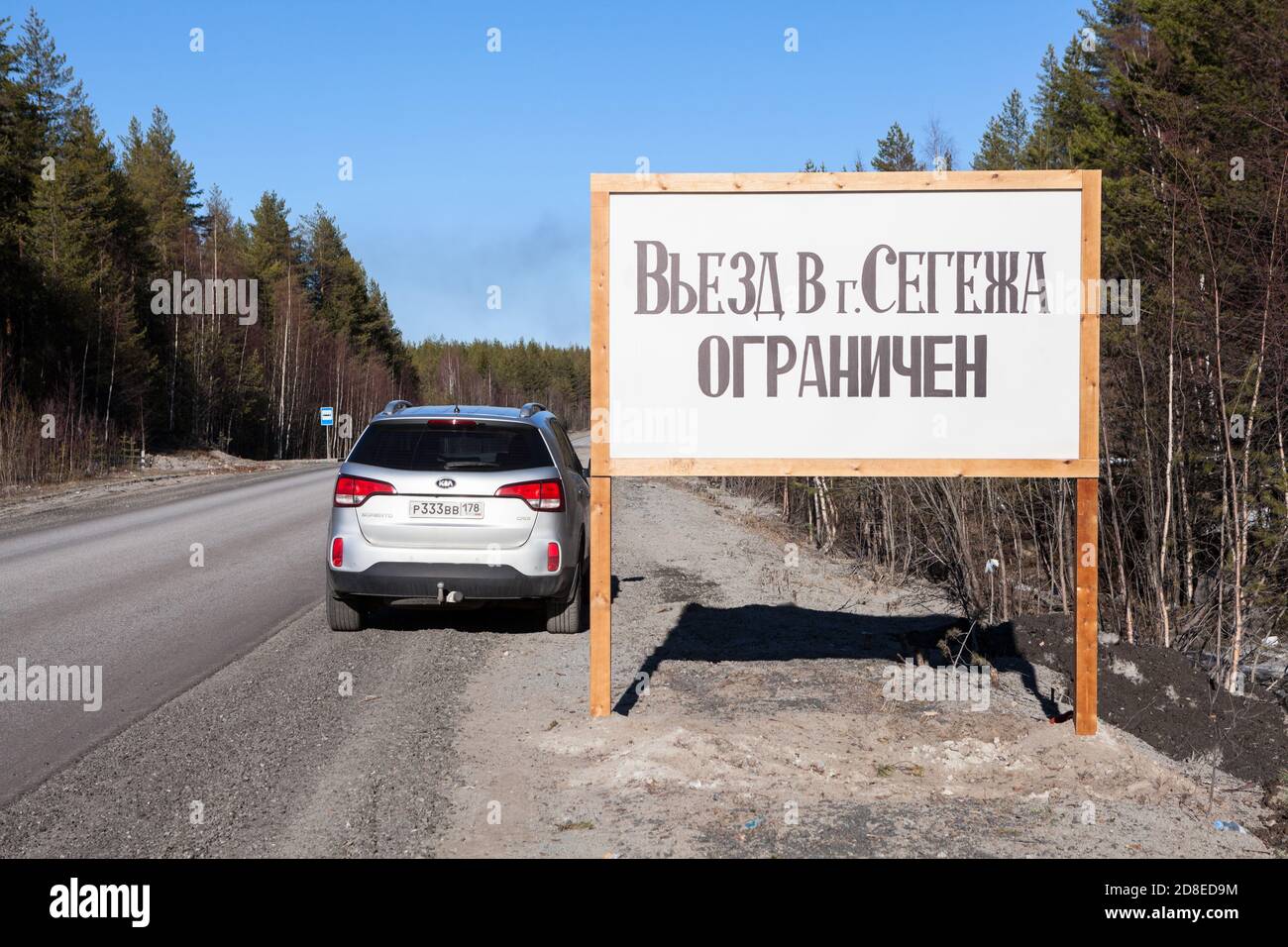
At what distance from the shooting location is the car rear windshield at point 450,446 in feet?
27.6

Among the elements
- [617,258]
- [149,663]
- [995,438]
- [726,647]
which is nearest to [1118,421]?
[995,438]

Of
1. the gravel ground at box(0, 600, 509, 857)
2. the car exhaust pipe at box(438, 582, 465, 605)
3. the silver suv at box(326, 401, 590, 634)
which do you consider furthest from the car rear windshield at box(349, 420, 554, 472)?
the gravel ground at box(0, 600, 509, 857)

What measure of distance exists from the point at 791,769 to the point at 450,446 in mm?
4451

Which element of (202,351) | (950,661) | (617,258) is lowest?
(950,661)

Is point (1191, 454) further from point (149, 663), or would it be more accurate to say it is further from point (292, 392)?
point (292, 392)

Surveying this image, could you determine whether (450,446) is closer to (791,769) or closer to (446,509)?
(446,509)

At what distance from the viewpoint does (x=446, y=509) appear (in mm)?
8141

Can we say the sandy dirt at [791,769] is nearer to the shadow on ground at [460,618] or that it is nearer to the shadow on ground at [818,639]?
the shadow on ground at [818,639]

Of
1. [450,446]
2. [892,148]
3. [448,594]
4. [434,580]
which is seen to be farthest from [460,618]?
[892,148]

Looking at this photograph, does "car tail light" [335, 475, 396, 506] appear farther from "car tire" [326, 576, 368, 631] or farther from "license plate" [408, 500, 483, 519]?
"car tire" [326, 576, 368, 631]

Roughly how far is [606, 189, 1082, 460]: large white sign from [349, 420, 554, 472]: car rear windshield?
265cm

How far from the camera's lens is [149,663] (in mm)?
7539

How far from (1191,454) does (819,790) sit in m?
4.55

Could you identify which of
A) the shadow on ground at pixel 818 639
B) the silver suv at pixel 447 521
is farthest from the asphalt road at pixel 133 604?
the shadow on ground at pixel 818 639
